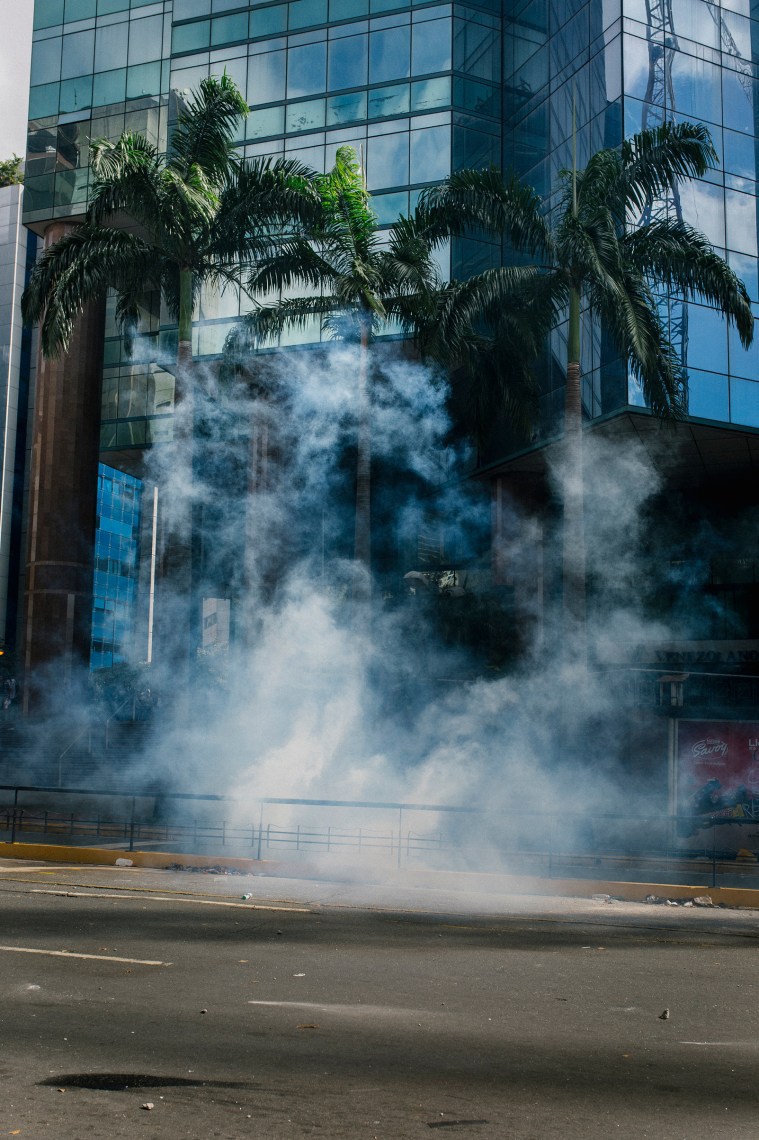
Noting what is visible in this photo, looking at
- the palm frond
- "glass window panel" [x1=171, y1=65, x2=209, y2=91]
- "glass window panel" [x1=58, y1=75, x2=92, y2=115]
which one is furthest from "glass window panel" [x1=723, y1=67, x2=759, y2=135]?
"glass window panel" [x1=58, y1=75, x2=92, y2=115]

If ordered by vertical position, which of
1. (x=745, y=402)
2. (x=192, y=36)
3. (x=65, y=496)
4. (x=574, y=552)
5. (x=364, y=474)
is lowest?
(x=574, y=552)

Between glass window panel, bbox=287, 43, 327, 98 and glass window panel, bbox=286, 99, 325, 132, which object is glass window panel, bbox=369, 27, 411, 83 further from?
glass window panel, bbox=286, 99, 325, 132

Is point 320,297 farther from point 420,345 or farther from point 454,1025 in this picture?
point 454,1025

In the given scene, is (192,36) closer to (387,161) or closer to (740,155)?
(387,161)

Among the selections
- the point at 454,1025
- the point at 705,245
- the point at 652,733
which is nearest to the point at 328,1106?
the point at 454,1025

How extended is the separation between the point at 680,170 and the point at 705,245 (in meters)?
1.37

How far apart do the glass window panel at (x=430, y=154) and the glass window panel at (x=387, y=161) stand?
0.25 meters

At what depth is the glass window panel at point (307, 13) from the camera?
1181 inches

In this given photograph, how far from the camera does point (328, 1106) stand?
446cm

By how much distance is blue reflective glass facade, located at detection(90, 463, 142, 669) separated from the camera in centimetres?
5604

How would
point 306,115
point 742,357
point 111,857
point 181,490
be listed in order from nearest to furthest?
point 111,857 → point 181,490 → point 742,357 → point 306,115

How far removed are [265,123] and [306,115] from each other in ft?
4.29

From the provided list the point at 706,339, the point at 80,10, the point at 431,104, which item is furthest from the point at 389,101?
the point at 80,10

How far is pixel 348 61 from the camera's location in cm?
2947
